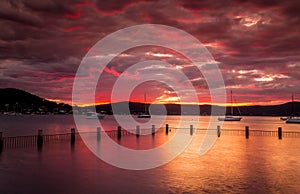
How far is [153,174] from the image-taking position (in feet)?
85.8

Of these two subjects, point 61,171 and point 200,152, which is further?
point 200,152

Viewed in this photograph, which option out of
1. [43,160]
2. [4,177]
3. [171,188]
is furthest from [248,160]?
[4,177]

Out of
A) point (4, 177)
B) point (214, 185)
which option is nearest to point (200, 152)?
point (214, 185)

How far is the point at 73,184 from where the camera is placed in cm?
2262

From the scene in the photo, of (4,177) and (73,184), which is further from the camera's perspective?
(4,177)

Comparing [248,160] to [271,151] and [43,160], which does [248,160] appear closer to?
[271,151]

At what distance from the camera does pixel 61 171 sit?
27203 millimetres

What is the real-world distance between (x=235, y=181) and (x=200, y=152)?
16217 mm

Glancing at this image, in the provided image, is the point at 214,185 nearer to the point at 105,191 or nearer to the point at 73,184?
the point at 105,191

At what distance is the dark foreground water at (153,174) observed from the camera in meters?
21.5

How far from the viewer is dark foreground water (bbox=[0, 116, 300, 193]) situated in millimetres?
21547

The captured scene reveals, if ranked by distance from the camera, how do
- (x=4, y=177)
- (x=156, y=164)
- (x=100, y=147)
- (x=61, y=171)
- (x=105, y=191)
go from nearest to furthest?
(x=105, y=191), (x=4, y=177), (x=61, y=171), (x=156, y=164), (x=100, y=147)

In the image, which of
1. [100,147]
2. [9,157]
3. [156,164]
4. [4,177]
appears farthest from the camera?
[100,147]

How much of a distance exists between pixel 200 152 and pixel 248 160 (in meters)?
7.17
